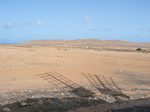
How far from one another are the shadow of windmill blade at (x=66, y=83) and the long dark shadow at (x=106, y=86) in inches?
30.5

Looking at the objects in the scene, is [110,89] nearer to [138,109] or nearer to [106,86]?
[106,86]

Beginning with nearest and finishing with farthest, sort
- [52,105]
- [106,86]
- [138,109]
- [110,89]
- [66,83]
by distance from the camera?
1. [138,109]
2. [52,105]
3. [110,89]
4. [106,86]
5. [66,83]

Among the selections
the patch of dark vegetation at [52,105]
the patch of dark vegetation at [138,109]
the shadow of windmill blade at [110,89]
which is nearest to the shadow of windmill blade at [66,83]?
the shadow of windmill blade at [110,89]

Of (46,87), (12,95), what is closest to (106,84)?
(46,87)

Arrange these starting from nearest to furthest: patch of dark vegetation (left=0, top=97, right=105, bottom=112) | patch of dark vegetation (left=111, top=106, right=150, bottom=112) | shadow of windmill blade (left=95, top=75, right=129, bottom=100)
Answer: patch of dark vegetation (left=111, top=106, right=150, bottom=112) → patch of dark vegetation (left=0, top=97, right=105, bottom=112) → shadow of windmill blade (left=95, top=75, right=129, bottom=100)

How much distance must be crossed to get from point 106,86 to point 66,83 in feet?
6.67

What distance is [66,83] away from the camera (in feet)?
31.9

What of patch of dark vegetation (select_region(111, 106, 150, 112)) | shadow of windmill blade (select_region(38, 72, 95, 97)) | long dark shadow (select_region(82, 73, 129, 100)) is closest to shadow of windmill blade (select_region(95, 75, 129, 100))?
long dark shadow (select_region(82, 73, 129, 100))

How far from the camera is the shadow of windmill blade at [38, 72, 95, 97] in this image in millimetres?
8062

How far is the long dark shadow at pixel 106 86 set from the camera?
26.7 feet

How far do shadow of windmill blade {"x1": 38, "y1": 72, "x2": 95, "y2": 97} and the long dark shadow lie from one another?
78 cm

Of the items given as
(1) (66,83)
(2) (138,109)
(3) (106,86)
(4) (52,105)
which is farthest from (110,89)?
(4) (52,105)

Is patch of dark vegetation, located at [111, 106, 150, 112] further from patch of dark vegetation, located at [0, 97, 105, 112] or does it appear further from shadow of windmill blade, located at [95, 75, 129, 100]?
shadow of windmill blade, located at [95, 75, 129, 100]

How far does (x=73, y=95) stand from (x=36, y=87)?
6.56 feet
